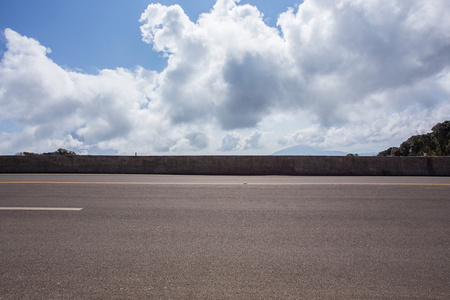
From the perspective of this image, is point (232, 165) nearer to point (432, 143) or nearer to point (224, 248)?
point (224, 248)

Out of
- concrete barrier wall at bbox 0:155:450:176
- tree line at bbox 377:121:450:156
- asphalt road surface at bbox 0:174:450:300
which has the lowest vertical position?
asphalt road surface at bbox 0:174:450:300

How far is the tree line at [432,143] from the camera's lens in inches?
2689

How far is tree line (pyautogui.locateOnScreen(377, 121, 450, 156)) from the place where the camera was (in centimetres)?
6831

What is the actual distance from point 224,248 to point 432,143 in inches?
3686

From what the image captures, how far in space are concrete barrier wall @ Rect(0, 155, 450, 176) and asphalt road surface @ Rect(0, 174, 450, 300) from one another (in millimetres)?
7693

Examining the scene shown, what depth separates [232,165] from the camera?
47.4 ft

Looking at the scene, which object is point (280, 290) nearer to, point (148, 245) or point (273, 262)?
point (273, 262)

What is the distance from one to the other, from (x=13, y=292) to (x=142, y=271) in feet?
3.73

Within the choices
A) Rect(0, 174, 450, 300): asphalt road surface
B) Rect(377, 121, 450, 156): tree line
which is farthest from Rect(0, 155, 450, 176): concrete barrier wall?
Rect(377, 121, 450, 156): tree line

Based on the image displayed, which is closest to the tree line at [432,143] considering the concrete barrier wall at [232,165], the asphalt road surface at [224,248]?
the concrete barrier wall at [232,165]

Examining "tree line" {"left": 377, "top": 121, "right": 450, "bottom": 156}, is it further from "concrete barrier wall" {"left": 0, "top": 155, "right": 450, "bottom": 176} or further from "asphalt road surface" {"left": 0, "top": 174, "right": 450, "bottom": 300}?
"asphalt road surface" {"left": 0, "top": 174, "right": 450, "bottom": 300}

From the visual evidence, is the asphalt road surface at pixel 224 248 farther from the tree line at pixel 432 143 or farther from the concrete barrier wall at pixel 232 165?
the tree line at pixel 432 143

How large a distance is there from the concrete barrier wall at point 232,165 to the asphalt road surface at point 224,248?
7.69 m

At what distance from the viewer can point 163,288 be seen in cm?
257
